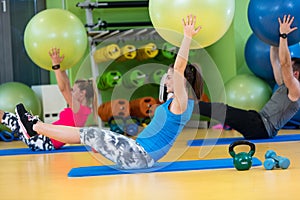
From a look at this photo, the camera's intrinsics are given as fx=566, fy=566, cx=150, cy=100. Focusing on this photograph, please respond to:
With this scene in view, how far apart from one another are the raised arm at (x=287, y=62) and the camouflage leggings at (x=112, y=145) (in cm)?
157

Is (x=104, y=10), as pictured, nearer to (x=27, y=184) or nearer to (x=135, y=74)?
(x=135, y=74)

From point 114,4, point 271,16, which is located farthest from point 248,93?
point 114,4

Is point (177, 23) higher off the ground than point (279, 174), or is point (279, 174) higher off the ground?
point (177, 23)

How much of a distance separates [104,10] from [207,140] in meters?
A: 2.34

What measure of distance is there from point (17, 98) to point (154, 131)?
107 inches

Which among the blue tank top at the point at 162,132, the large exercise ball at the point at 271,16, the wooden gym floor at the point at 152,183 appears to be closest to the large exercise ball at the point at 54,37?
the wooden gym floor at the point at 152,183

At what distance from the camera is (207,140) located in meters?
5.11

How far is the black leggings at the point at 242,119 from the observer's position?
15.8ft

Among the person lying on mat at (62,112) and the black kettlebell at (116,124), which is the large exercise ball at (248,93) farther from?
the person lying on mat at (62,112)

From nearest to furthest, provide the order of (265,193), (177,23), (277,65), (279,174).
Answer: (265,193) < (279,174) < (177,23) < (277,65)

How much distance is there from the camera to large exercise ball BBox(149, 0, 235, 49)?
11.7 ft

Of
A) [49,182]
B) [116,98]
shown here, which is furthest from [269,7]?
[116,98]

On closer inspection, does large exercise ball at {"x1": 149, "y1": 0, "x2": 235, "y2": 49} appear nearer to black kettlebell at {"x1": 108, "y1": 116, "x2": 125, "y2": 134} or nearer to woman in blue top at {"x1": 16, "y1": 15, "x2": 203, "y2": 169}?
woman in blue top at {"x1": 16, "y1": 15, "x2": 203, "y2": 169}

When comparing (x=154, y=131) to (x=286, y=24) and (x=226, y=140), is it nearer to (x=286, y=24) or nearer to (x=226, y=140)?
(x=286, y=24)
